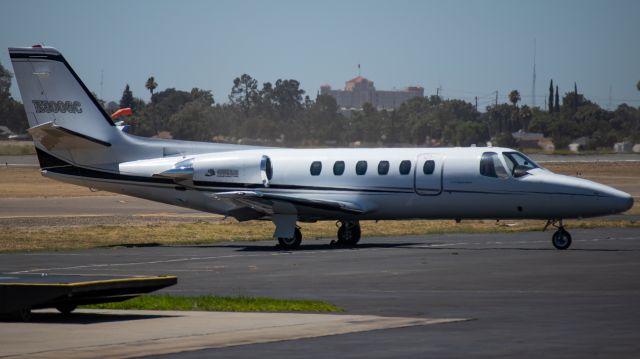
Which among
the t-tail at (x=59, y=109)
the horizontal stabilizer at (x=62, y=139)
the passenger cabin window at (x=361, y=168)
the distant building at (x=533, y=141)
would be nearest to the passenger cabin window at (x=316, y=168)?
the passenger cabin window at (x=361, y=168)

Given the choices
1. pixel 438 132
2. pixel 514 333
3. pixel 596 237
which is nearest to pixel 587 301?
pixel 514 333

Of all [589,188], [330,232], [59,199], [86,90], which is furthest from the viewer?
[59,199]

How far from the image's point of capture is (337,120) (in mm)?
139125

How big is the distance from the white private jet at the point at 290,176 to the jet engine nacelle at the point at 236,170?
0.10 ft

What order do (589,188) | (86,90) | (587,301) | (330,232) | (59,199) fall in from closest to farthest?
(587,301) < (589,188) < (86,90) < (330,232) < (59,199)

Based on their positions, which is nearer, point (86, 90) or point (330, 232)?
point (86, 90)

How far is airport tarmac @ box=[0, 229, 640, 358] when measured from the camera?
14.5 meters

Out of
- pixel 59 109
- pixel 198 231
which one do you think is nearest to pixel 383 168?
pixel 198 231

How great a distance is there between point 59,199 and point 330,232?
24.4 metres

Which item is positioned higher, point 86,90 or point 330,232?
point 86,90

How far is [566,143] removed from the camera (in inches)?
5920

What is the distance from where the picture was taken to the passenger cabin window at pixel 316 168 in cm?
3456

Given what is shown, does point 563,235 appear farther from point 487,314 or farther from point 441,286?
point 487,314

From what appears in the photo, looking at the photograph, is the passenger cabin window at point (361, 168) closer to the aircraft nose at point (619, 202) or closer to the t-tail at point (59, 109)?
the aircraft nose at point (619, 202)
